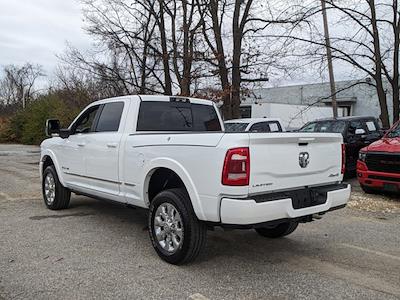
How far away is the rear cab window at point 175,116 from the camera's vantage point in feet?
19.0

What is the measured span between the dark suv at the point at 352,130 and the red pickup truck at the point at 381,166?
2204mm

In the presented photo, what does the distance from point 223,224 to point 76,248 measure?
213 cm

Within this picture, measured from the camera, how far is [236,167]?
156 inches

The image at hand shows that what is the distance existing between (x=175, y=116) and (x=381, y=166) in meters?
4.87

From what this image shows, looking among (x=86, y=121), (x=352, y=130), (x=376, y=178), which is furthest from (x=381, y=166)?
(x=86, y=121)

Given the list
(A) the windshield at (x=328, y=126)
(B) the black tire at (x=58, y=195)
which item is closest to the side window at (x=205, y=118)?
(B) the black tire at (x=58, y=195)

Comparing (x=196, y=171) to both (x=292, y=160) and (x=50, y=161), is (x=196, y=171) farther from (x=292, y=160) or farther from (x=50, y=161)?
(x=50, y=161)

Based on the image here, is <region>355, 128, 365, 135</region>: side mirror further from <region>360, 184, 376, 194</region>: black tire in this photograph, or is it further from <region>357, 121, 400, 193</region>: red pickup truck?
<region>360, 184, 376, 194</region>: black tire

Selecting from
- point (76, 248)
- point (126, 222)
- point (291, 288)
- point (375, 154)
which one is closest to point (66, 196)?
point (126, 222)

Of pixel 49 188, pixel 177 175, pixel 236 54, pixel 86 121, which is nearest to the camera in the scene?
pixel 177 175

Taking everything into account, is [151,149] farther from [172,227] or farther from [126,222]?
[126,222]

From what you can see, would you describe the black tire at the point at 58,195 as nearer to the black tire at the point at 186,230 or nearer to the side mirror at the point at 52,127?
the side mirror at the point at 52,127

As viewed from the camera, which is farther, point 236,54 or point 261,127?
point 236,54

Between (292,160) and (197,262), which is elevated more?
(292,160)
